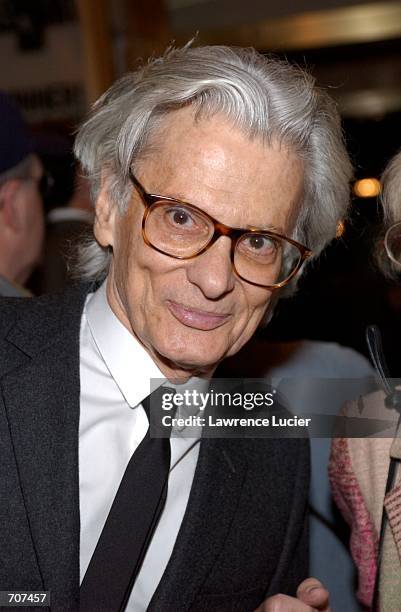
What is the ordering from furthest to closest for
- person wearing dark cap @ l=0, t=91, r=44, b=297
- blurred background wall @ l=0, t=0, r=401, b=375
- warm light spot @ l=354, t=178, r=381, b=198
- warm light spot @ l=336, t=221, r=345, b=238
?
blurred background wall @ l=0, t=0, r=401, b=375, person wearing dark cap @ l=0, t=91, r=44, b=297, warm light spot @ l=354, t=178, r=381, b=198, warm light spot @ l=336, t=221, r=345, b=238

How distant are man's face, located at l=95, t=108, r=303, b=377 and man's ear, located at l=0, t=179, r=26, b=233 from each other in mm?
997

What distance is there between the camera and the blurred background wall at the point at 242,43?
2969mm

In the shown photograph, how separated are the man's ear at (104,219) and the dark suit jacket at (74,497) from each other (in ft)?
0.44

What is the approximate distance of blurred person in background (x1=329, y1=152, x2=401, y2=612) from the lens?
Answer: 5.29 ft

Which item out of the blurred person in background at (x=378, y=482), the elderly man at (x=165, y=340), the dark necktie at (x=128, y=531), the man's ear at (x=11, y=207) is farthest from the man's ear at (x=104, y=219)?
the man's ear at (x=11, y=207)

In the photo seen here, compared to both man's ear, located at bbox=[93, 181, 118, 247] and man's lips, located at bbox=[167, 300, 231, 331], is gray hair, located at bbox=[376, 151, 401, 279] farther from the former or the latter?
man's ear, located at bbox=[93, 181, 118, 247]

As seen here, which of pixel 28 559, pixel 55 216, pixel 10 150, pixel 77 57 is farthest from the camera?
pixel 77 57

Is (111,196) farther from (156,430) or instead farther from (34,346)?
(156,430)

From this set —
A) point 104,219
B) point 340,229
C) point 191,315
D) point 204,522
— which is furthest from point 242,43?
point 204,522

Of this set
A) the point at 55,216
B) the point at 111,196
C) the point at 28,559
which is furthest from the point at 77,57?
the point at 28,559

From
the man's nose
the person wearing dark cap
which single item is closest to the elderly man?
the man's nose

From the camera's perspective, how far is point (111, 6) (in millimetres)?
4328

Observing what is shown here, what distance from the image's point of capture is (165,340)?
1.59 meters

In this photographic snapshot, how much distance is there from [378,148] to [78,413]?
2241 millimetres
